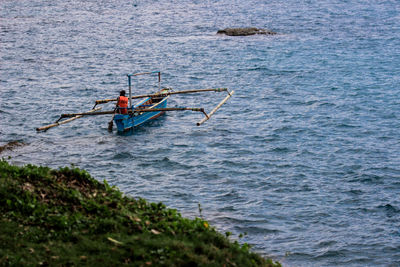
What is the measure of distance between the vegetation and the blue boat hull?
571 inches

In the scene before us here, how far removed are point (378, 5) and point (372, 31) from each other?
25.0m

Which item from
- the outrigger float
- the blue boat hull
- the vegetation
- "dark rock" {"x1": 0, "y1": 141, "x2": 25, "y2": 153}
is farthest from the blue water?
the vegetation

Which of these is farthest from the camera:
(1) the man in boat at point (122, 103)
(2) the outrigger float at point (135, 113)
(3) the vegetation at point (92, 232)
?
(1) the man in boat at point (122, 103)

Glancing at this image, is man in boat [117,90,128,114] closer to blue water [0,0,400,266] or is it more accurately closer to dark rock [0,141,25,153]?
blue water [0,0,400,266]

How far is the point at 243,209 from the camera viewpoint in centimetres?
1922

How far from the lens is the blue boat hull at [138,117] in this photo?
27984 mm

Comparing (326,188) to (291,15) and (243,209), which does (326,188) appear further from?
(291,15)

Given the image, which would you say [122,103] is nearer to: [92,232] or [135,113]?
[135,113]

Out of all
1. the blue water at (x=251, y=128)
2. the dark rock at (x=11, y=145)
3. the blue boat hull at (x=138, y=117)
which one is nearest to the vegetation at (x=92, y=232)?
the blue water at (x=251, y=128)

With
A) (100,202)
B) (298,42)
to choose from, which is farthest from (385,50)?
(100,202)

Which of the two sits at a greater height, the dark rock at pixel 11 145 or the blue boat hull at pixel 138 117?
the blue boat hull at pixel 138 117

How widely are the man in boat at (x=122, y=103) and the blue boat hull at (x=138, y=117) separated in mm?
397

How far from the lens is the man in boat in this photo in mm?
27938

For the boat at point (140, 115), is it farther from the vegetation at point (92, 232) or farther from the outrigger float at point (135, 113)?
the vegetation at point (92, 232)
